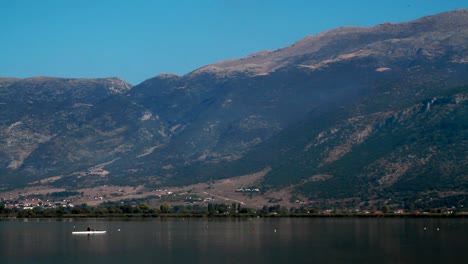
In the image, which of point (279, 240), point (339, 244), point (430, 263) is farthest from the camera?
point (279, 240)

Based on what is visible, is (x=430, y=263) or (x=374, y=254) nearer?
(x=430, y=263)

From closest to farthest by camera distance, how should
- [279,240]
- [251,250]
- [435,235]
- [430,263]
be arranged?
[430,263]
[251,250]
[279,240]
[435,235]

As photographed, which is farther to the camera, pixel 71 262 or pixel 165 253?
pixel 165 253

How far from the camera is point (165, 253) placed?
89562 millimetres

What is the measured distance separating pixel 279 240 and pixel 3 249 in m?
37.4

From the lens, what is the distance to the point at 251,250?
92562 millimetres

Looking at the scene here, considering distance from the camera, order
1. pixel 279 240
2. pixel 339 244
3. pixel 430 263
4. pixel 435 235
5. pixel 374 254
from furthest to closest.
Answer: pixel 435 235
pixel 279 240
pixel 339 244
pixel 374 254
pixel 430 263

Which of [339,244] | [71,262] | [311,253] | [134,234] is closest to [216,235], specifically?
[134,234]

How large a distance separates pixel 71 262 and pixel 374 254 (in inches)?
1314

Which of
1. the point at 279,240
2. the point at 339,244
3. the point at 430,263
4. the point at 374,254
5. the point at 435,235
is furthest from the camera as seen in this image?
the point at 435,235

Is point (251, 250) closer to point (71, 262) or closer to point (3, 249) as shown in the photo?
point (71, 262)

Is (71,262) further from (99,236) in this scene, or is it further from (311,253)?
(99,236)

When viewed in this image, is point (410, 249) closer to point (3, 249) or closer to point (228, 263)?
point (228, 263)

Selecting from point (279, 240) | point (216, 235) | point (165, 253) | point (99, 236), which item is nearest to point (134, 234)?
point (99, 236)
